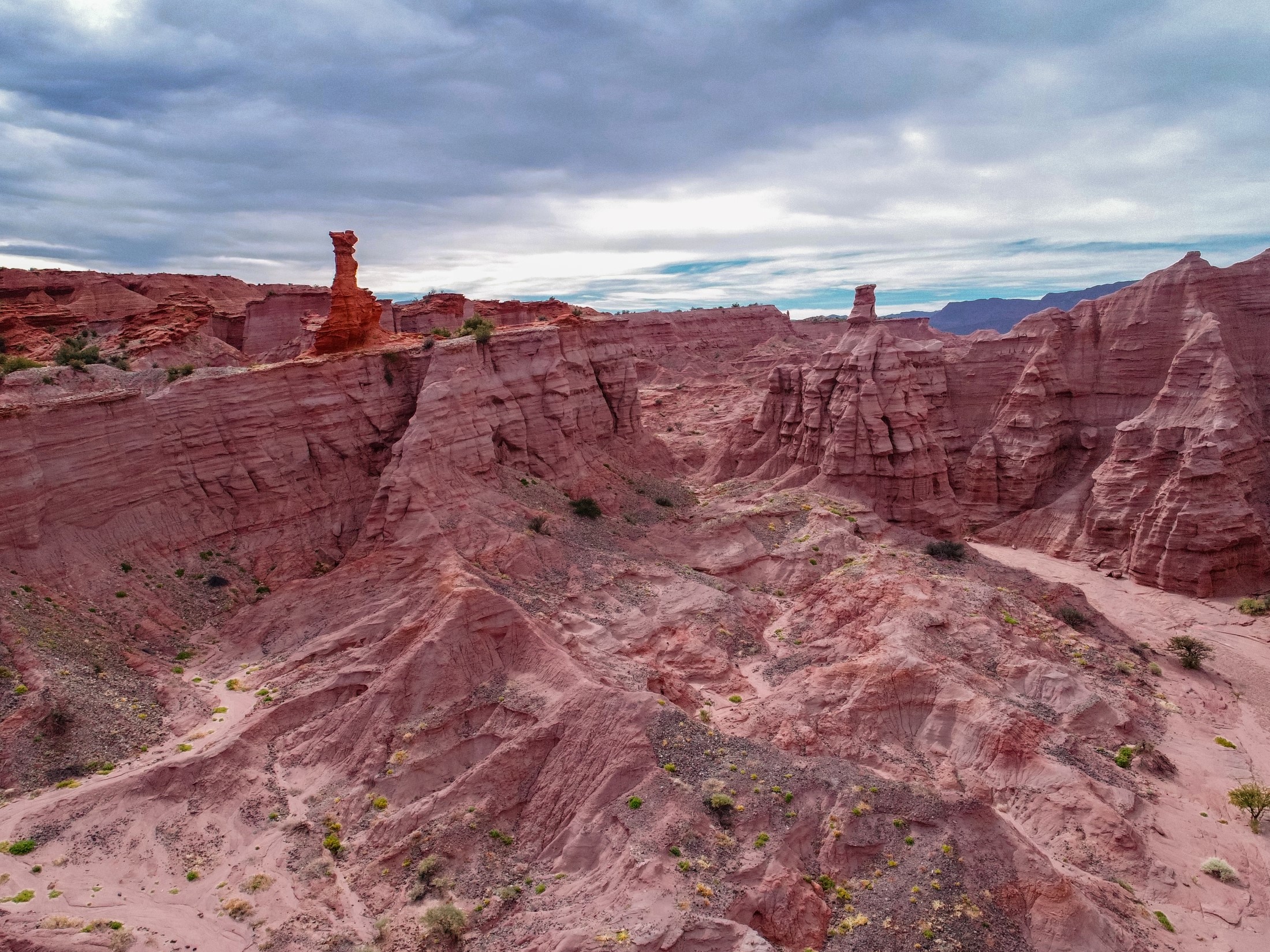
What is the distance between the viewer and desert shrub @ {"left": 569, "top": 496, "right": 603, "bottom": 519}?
1490 inches

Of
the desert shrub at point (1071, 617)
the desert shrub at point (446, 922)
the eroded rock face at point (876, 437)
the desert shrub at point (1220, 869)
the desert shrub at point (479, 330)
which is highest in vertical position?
the desert shrub at point (479, 330)

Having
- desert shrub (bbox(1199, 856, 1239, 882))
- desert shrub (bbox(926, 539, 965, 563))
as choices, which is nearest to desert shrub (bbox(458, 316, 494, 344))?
desert shrub (bbox(926, 539, 965, 563))

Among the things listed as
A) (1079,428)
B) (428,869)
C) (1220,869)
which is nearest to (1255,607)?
(1079,428)

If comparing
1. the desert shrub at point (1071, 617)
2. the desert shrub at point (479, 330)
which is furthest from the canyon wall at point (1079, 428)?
the desert shrub at point (479, 330)

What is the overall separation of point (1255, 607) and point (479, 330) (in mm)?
44157

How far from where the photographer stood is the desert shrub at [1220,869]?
2069cm

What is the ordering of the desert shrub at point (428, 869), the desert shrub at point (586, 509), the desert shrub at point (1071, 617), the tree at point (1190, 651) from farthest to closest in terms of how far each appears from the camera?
the desert shrub at point (586, 509) → the desert shrub at point (1071, 617) → the tree at point (1190, 651) → the desert shrub at point (428, 869)

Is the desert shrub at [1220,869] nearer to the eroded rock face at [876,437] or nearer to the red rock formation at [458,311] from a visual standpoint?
the eroded rock face at [876,437]

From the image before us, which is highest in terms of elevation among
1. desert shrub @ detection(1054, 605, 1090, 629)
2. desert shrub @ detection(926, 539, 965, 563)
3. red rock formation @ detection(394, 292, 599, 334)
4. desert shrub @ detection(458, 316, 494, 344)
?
red rock formation @ detection(394, 292, 599, 334)

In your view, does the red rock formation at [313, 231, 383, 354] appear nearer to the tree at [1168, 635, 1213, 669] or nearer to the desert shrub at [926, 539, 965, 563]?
the desert shrub at [926, 539, 965, 563]

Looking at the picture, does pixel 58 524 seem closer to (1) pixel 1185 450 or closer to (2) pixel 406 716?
(2) pixel 406 716

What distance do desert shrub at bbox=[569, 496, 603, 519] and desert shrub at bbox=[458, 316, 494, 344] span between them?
9624 mm

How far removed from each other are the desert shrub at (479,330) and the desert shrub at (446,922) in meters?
26.8

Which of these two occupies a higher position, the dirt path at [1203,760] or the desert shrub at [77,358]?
the desert shrub at [77,358]
